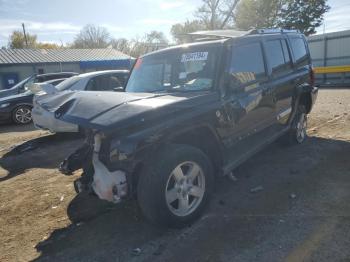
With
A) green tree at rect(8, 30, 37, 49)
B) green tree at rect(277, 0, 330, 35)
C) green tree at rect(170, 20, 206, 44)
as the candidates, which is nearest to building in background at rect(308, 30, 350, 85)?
green tree at rect(277, 0, 330, 35)

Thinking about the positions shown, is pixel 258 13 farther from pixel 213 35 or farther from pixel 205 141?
pixel 205 141

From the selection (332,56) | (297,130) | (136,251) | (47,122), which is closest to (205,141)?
(136,251)

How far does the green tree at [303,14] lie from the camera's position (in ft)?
105

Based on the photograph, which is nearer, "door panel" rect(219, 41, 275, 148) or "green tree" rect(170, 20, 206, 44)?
"door panel" rect(219, 41, 275, 148)

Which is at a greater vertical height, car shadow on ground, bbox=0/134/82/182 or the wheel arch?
the wheel arch

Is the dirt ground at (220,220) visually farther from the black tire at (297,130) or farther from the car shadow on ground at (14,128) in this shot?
the car shadow on ground at (14,128)

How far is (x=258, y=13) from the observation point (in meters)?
33.4

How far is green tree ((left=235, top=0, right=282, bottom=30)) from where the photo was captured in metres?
32.8

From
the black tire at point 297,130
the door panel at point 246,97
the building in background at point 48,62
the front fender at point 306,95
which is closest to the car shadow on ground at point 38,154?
the door panel at point 246,97

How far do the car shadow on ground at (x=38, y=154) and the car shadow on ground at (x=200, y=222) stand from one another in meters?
A: 2.20

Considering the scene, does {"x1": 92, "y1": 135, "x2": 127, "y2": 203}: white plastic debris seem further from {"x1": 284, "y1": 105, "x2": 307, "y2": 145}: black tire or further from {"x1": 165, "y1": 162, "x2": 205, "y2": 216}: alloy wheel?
{"x1": 284, "y1": 105, "x2": 307, "y2": 145}: black tire

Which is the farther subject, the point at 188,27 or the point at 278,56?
the point at 188,27

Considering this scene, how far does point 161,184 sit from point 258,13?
33.4 meters

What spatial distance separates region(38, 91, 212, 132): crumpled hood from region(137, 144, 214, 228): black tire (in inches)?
16.2
